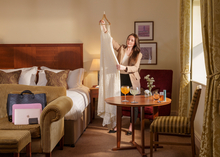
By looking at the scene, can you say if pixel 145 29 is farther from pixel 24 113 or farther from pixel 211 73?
pixel 24 113

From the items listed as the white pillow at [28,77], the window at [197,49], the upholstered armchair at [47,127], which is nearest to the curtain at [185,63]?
the window at [197,49]

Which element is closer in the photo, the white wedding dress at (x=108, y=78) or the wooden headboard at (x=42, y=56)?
the white wedding dress at (x=108, y=78)

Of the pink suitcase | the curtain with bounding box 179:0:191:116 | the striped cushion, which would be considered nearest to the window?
the curtain with bounding box 179:0:191:116

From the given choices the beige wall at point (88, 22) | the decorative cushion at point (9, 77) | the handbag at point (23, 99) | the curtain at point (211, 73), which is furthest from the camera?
the beige wall at point (88, 22)

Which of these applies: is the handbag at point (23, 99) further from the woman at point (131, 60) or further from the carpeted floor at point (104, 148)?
the woman at point (131, 60)

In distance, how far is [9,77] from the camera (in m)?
4.26

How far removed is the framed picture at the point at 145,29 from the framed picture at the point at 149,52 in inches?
5.4

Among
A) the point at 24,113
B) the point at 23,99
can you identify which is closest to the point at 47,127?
the point at 24,113

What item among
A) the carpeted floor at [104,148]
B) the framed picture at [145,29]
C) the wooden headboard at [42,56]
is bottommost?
the carpeted floor at [104,148]

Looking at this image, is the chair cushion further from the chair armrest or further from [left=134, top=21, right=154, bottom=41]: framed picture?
[left=134, top=21, right=154, bottom=41]: framed picture

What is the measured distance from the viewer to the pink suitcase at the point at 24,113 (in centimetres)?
255

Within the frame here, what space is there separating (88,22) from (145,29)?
1.28 m

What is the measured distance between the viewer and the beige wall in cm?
482

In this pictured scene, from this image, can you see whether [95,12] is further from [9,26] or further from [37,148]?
[37,148]
